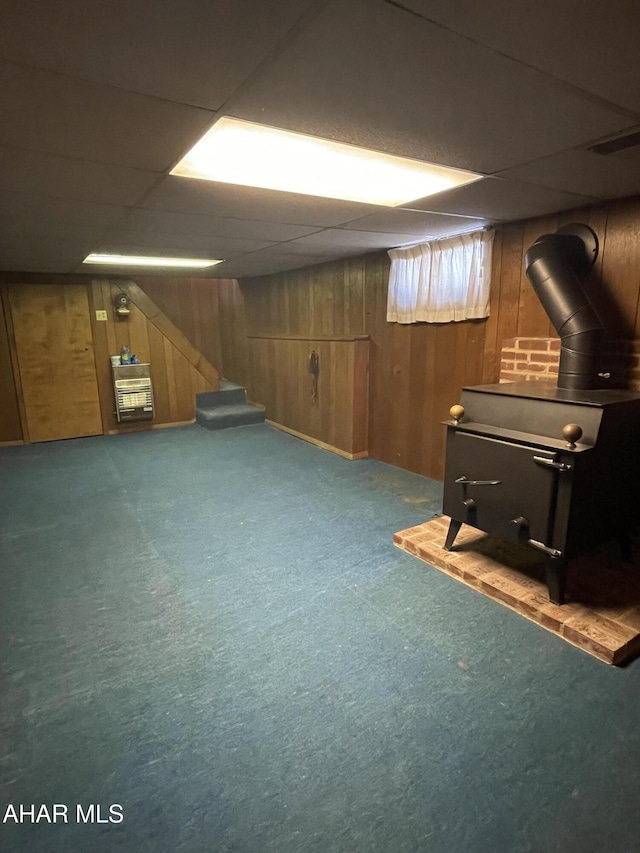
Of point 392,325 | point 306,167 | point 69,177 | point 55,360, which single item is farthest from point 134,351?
point 306,167

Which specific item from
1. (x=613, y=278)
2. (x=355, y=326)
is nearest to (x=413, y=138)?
(x=613, y=278)

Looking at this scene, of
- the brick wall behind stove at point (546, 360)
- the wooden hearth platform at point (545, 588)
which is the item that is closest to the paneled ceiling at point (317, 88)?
the brick wall behind stove at point (546, 360)

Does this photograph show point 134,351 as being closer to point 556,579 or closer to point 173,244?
point 173,244

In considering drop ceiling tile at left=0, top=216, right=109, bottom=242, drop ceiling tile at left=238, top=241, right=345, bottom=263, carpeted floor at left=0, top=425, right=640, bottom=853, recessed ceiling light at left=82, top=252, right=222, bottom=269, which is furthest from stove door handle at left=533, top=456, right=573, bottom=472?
recessed ceiling light at left=82, top=252, right=222, bottom=269

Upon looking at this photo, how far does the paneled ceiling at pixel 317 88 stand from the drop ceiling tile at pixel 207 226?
0.39m

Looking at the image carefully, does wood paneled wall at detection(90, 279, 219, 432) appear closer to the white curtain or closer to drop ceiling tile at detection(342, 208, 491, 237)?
the white curtain

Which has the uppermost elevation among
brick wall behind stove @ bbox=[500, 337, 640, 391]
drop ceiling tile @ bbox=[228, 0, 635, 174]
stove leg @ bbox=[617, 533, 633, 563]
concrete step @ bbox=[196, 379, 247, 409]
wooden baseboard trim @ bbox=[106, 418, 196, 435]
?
drop ceiling tile @ bbox=[228, 0, 635, 174]

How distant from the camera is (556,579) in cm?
213

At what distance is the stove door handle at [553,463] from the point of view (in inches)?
78.7

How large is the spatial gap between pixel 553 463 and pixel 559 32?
1549 mm

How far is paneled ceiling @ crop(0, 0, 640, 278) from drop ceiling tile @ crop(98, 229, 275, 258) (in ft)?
3.36

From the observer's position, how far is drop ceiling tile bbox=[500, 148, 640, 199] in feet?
5.91

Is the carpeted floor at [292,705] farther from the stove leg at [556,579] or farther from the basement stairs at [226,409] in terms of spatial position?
the basement stairs at [226,409]

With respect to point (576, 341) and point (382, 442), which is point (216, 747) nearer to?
point (576, 341)
